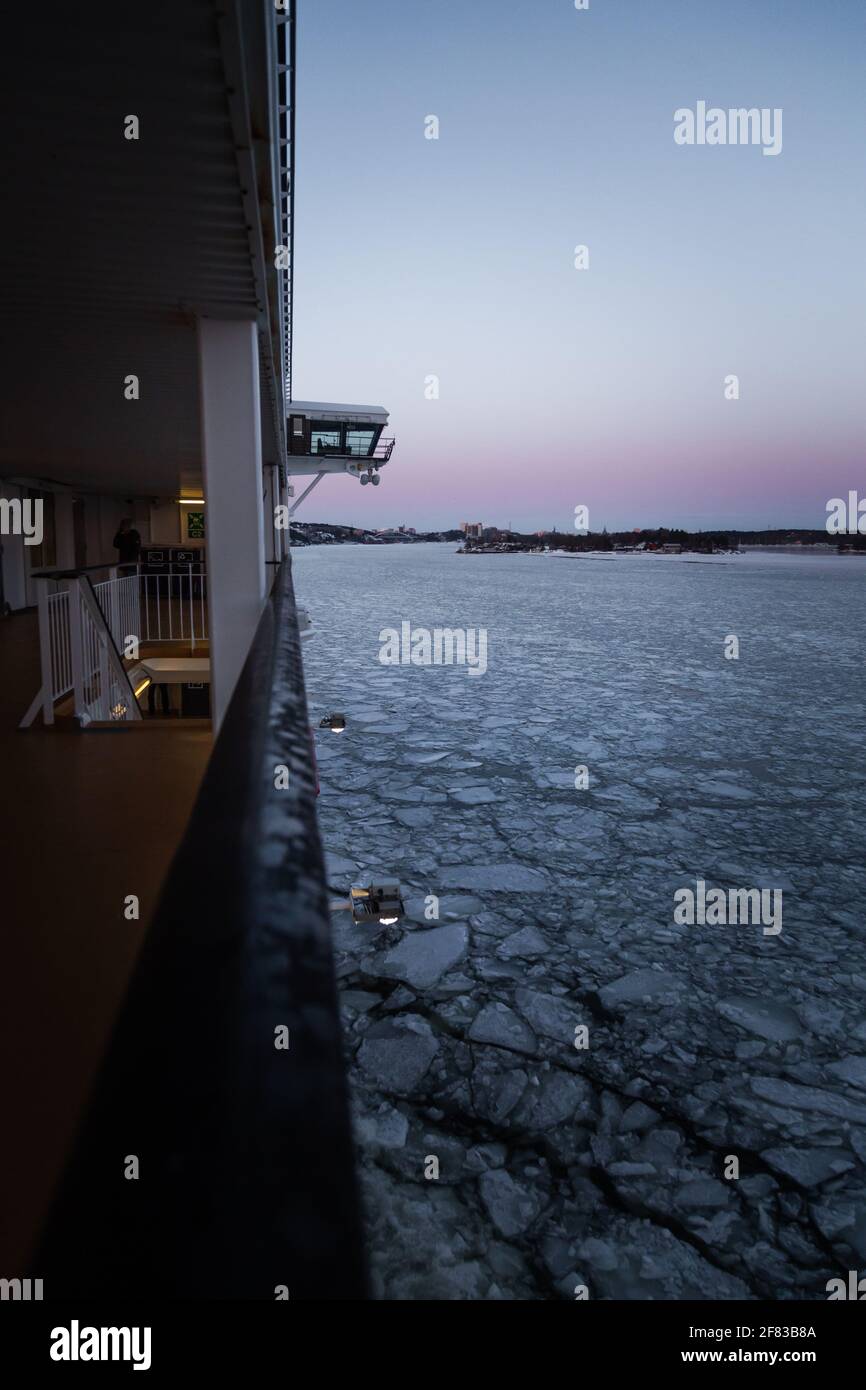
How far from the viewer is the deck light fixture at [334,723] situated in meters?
9.48

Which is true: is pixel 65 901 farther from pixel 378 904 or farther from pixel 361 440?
pixel 361 440

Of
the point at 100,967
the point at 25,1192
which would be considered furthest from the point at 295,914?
the point at 100,967

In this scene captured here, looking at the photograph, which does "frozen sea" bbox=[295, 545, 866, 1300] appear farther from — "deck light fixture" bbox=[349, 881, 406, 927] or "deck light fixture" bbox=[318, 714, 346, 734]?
"deck light fixture" bbox=[318, 714, 346, 734]

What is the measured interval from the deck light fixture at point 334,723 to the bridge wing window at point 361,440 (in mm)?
15594

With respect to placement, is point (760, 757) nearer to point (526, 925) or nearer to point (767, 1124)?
Result: point (526, 925)

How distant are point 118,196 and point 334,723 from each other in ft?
22.2

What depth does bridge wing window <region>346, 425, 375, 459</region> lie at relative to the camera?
76.5ft

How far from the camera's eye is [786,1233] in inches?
108

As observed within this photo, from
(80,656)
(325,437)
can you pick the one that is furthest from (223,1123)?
(325,437)

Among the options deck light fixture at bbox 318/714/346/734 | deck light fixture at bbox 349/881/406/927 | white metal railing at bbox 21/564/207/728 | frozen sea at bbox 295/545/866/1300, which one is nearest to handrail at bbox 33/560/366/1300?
frozen sea at bbox 295/545/866/1300

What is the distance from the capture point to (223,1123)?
37 centimetres

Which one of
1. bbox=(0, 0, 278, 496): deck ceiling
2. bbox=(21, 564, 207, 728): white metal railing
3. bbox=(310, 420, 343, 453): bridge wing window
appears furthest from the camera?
bbox=(310, 420, 343, 453): bridge wing window

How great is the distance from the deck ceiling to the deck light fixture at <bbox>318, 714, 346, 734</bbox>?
403 centimetres

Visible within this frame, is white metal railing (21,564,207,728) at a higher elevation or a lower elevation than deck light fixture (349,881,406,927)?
higher
